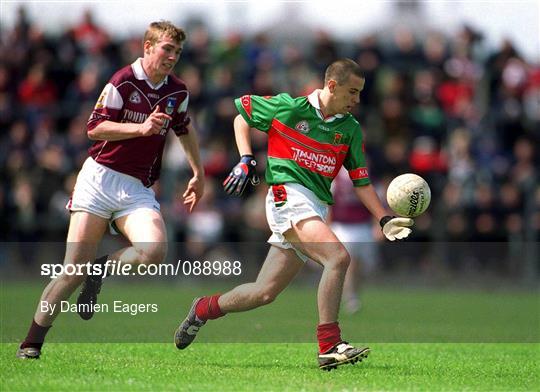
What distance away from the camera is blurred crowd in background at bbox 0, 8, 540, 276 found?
61.3 ft

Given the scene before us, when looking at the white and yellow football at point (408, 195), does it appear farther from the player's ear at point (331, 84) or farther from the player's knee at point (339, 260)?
the player's ear at point (331, 84)

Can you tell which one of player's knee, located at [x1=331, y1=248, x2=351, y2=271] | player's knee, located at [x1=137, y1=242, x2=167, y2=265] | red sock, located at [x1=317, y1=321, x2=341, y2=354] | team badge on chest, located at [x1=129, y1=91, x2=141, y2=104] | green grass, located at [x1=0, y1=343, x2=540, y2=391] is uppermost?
team badge on chest, located at [x1=129, y1=91, x2=141, y2=104]

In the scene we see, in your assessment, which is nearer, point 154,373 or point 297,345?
point 154,373

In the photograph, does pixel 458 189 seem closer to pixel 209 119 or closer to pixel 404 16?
pixel 209 119

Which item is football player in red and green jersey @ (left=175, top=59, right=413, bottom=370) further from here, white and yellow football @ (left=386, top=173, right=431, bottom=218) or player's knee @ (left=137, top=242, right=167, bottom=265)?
player's knee @ (left=137, top=242, right=167, bottom=265)

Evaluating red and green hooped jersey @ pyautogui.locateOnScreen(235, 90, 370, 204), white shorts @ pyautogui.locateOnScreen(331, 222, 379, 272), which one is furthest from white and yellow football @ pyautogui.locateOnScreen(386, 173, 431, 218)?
white shorts @ pyautogui.locateOnScreen(331, 222, 379, 272)

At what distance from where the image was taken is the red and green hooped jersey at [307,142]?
8781 mm

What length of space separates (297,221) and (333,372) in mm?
1177

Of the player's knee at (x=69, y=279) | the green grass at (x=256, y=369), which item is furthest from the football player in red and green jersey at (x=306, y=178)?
the player's knee at (x=69, y=279)

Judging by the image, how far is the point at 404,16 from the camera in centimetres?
4466

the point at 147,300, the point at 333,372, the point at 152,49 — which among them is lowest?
the point at 147,300

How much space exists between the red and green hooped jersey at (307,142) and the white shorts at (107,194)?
41.7 inches

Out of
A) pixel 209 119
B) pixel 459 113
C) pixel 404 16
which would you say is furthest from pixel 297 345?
pixel 404 16

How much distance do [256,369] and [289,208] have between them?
125cm
